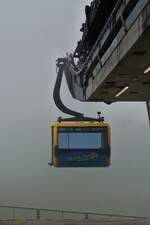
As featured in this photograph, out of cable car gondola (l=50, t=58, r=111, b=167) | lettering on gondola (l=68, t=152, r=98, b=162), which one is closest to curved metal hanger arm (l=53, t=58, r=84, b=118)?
cable car gondola (l=50, t=58, r=111, b=167)

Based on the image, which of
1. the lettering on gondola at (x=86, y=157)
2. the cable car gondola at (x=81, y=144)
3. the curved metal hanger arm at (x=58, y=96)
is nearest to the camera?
the cable car gondola at (x=81, y=144)

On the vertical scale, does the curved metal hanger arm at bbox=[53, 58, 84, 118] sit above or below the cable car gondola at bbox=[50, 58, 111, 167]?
above

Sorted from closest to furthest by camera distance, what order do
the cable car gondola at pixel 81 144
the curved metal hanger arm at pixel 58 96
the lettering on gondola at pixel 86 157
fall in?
the cable car gondola at pixel 81 144 < the lettering on gondola at pixel 86 157 < the curved metal hanger arm at pixel 58 96

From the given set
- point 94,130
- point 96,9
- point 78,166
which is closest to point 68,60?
point 94,130

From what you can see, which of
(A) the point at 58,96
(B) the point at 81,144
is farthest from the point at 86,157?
(A) the point at 58,96

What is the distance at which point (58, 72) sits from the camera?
3688cm

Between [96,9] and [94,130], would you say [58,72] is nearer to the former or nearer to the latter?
[94,130]

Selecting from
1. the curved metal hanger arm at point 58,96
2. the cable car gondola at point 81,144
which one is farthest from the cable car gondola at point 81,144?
the curved metal hanger arm at point 58,96

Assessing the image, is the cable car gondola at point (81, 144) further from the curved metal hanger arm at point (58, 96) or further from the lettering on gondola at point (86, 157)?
the curved metal hanger arm at point (58, 96)

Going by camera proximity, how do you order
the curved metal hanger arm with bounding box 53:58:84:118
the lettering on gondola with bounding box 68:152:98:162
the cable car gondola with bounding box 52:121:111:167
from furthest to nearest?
the curved metal hanger arm with bounding box 53:58:84:118 < the lettering on gondola with bounding box 68:152:98:162 < the cable car gondola with bounding box 52:121:111:167

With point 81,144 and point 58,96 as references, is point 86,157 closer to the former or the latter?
point 81,144

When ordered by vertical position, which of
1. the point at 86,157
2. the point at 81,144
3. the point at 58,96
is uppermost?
the point at 58,96

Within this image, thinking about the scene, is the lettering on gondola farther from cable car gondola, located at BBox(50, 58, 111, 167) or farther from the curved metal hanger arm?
the curved metal hanger arm

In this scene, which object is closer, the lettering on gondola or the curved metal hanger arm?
the lettering on gondola
